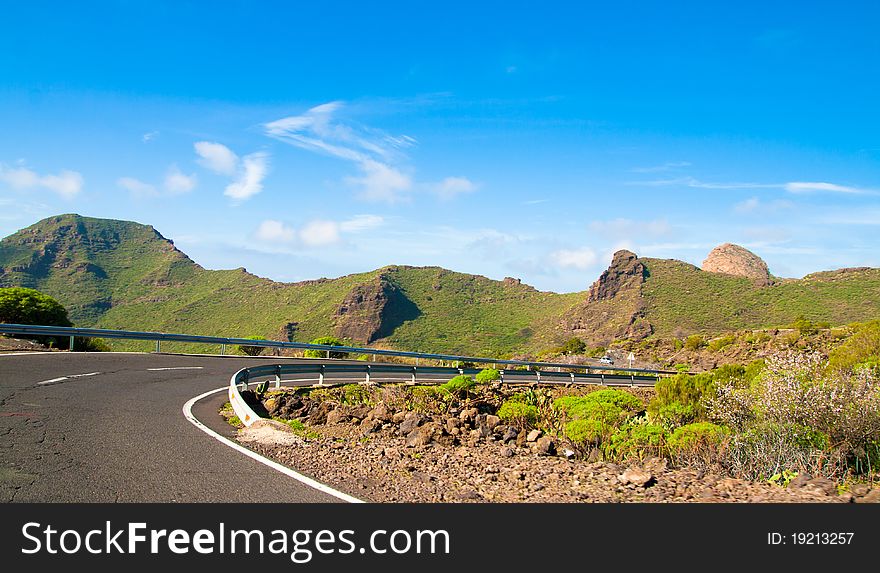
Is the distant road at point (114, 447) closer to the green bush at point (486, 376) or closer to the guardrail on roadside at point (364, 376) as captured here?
the guardrail on roadside at point (364, 376)

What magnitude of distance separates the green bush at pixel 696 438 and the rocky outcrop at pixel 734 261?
146 metres

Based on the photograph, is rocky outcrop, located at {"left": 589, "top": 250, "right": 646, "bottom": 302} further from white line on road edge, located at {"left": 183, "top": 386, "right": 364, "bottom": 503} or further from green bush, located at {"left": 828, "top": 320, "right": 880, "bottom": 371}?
white line on road edge, located at {"left": 183, "top": 386, "right": 364, "bottom": 503}

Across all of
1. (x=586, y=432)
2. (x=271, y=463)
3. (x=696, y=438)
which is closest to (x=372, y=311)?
(x=586, y=432)

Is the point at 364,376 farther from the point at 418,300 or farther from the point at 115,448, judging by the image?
the point at 418,300

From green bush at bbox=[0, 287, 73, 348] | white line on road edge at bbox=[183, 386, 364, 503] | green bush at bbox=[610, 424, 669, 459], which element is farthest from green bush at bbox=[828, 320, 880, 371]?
green bush at bbox=[0, 287, 73, 348]

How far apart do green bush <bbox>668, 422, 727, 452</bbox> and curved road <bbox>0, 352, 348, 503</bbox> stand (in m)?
5.55

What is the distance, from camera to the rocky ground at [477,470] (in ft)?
20.1

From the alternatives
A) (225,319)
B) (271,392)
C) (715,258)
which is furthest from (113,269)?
(715,258)

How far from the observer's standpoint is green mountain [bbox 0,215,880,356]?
→ 7162cm

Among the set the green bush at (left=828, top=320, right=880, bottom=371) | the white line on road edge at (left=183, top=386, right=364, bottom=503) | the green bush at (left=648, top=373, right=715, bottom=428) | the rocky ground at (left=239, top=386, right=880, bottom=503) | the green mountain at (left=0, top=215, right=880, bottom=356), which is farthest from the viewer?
the green mountain at (left=0, top=215, right=880, bottom=356)

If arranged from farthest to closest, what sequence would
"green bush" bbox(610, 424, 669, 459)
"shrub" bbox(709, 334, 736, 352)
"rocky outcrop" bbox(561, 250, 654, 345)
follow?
"rocky outcrop" bbox(561, 250, 654, 345), "shrub" bbox(709, 334, 736, 352), "green bush" bbox(610, 424, 669, 459)

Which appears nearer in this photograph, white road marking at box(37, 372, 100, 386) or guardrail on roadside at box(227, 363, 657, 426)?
guardrail on roadside at box(227, 363, 657, 426)

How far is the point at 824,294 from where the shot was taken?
7475cm
